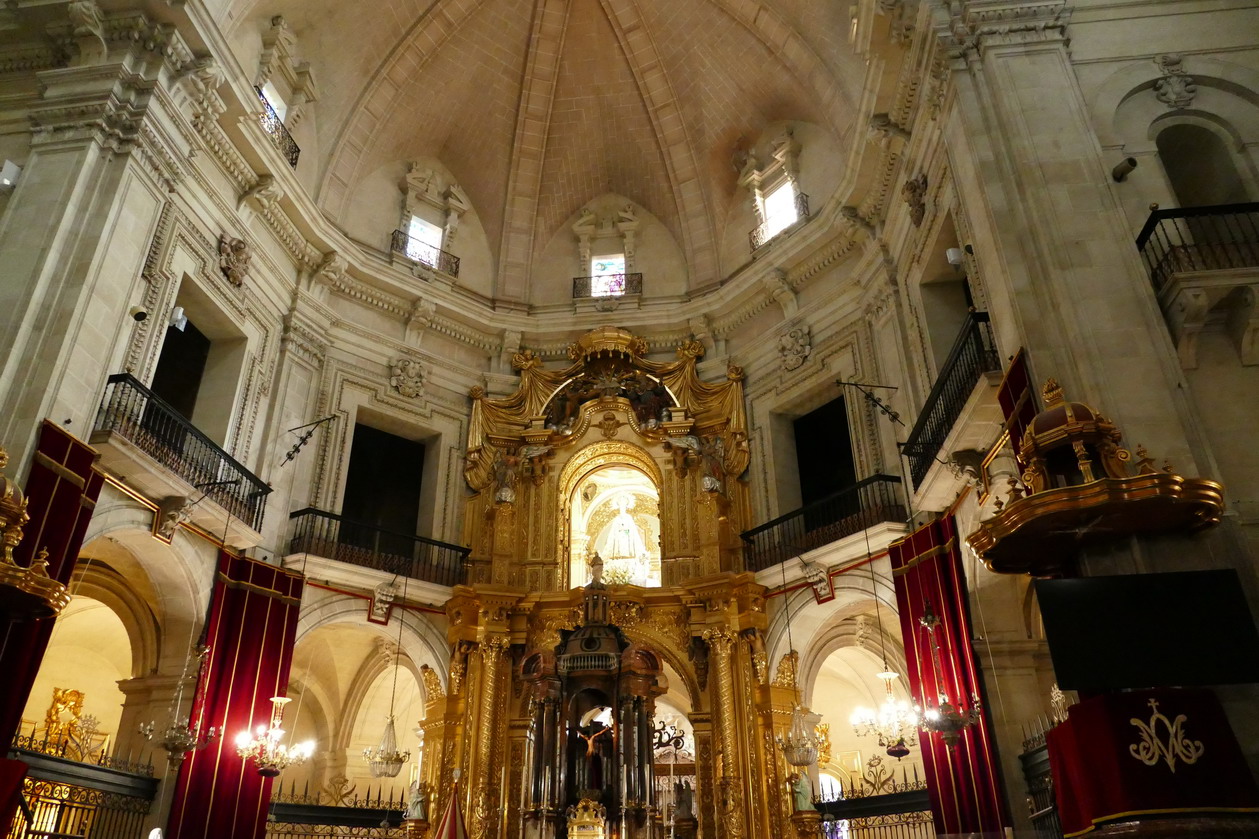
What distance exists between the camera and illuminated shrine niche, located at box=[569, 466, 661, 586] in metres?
16.9

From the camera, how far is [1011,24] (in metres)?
10.3

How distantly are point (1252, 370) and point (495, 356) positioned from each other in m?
12.7

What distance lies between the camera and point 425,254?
18109 mm

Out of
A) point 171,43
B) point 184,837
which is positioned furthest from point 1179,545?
point 171,43

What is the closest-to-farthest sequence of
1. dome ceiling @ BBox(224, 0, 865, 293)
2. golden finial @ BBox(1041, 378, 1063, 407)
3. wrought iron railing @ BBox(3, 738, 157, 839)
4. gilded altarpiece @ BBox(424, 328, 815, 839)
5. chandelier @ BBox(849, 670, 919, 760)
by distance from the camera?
golden finial @ BBox(1041, 378, 1063, 407), wrought iron railing @ BBox(3, 738, 157, 839), chandelier @ BBox(849, 670, 919, 760), gilded altarpiece @ BBox(424, 328, 815, 839), dome ceiling @ BBox(224, 0, 865, 293)

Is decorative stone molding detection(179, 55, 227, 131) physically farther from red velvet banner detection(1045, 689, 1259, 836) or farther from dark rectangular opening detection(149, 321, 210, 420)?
red velvet banner detection(1045, 689, 1259, 836)

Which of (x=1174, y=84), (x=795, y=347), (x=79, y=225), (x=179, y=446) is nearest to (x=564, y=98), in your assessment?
(x=795, y=347)

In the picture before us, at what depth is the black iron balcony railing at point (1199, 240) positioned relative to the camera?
8.59 m

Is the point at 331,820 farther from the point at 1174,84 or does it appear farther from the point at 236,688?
the point at 1174,84

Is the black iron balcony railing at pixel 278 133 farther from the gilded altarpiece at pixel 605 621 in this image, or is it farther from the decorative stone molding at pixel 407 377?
the gilded altarpiece at pixel 605 621

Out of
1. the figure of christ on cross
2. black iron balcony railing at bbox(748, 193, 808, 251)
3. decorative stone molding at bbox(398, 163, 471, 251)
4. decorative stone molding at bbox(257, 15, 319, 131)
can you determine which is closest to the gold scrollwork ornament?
the figure of christ on cross

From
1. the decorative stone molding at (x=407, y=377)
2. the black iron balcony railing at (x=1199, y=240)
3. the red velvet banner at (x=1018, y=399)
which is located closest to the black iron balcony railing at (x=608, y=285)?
the decorative stone molding at (x=407, y=377)

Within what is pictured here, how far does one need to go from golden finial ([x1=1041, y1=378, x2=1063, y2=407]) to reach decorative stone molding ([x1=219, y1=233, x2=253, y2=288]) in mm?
11077

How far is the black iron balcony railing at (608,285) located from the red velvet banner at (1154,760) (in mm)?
13362
